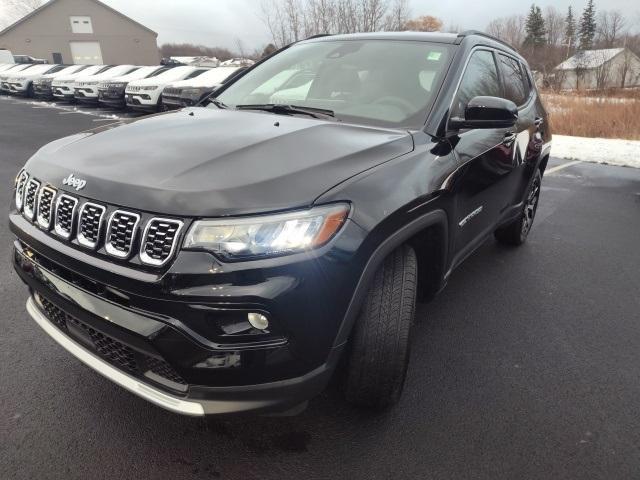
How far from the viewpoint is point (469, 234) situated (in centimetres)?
286

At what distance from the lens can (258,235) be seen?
159 cm

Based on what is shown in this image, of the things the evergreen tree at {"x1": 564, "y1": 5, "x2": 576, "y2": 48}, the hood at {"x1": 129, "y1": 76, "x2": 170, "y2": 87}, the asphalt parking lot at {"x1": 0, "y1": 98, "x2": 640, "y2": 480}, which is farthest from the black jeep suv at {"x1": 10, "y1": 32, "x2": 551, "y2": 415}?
the evergreen tree at {"x1": 564, "y1": 5, "x2": 576, "y2": 48}

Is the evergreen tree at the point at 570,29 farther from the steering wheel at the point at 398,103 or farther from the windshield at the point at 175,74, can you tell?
the steering wheel at the point at 398,103

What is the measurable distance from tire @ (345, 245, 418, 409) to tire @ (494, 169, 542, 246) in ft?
8.24

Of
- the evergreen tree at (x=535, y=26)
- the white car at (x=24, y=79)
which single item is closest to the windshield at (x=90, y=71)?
the white car at (x=24, y=79)

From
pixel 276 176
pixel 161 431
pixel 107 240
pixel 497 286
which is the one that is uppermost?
pixel 276 176

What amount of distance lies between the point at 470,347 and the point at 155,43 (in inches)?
2357

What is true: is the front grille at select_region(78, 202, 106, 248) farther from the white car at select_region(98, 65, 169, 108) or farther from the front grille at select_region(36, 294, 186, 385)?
the white car at select_region(98, 65, 169, 108)

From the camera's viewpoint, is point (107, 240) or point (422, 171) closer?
point (107, 240)

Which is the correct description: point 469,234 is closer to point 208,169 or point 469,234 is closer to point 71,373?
point 208,169

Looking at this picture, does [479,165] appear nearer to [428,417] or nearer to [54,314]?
[428,417]

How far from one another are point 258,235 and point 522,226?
11.7 feet

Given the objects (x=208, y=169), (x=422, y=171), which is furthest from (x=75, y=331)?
(x=422, y=171)

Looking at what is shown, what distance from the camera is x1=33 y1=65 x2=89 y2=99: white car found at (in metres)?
19.0
